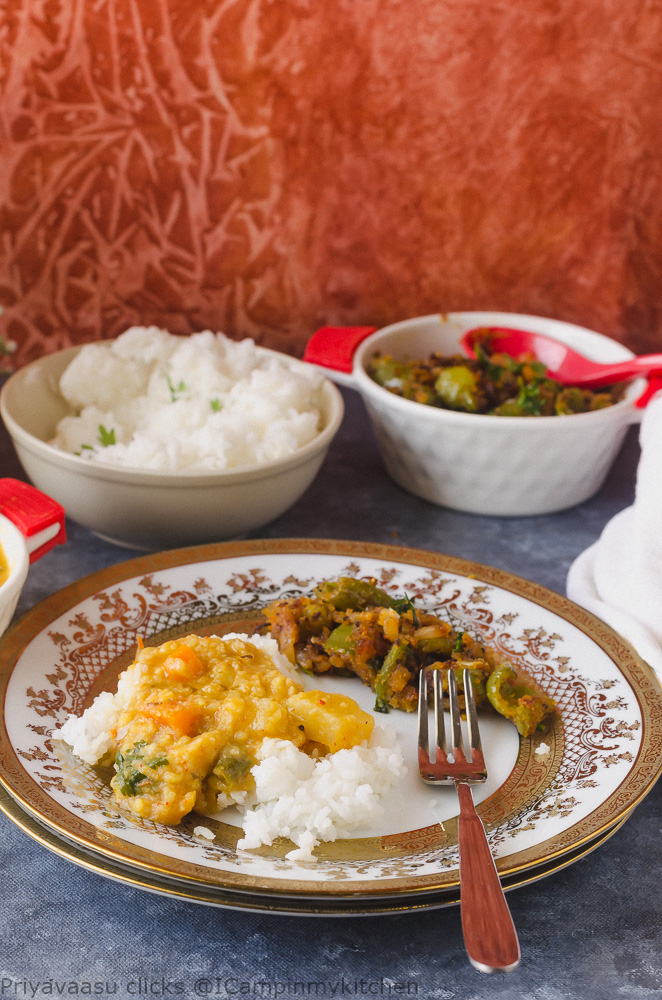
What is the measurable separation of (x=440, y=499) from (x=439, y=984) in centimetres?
110

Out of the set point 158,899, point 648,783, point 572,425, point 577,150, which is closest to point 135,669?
point 158,899

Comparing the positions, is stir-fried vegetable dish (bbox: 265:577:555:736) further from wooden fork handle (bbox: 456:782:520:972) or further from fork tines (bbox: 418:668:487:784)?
wooden fork handle (bbox: 456:782:520:972)

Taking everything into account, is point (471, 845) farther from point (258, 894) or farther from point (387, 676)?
point (387, 676)

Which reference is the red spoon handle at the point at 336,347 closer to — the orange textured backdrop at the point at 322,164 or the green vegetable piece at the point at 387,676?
the orange textured backdrop at the point at 322,164

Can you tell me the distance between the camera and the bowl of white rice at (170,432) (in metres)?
1.61

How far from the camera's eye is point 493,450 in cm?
179

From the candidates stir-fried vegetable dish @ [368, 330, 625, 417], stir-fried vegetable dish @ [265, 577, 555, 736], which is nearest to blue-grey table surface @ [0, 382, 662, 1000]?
stir-fried vegetable dish @ [265, 577, 555, 736]

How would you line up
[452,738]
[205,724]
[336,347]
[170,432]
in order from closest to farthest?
[205,724] → [452,738] → [170,432] → [336,347]

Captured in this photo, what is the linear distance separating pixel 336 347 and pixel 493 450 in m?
0.44

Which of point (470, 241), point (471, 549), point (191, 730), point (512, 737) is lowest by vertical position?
point (471, 549)

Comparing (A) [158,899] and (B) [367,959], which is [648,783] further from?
(A) [158,899]

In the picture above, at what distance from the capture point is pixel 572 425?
1.77m

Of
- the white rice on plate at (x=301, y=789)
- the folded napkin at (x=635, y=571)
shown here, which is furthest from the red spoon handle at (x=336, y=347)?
the white rice on plate at (x=301, y=789)

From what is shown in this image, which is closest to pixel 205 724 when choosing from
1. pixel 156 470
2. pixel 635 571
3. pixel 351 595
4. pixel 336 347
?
pixel 351 595
